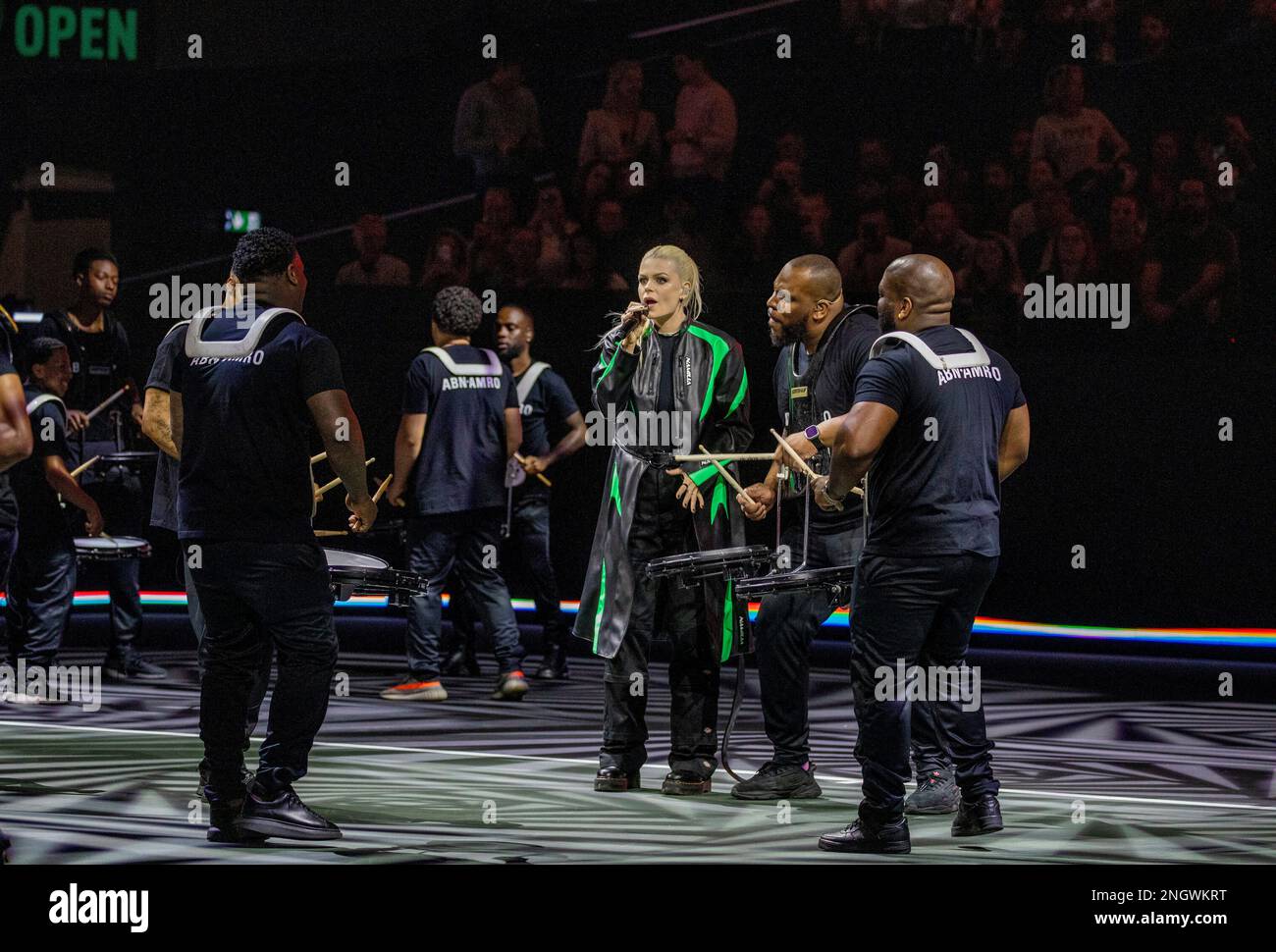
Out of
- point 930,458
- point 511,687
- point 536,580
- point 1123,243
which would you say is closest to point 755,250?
point 1123,243

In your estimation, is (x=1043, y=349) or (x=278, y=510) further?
(x=1043, y=349)

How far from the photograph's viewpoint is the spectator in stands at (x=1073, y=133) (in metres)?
10.3

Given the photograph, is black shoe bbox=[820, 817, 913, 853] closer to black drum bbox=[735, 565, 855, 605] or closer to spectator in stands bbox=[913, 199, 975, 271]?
black drum bbox=[735, 565, 855, 605]

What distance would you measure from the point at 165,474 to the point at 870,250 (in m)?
5.49

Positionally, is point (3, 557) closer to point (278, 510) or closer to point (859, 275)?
point (278, 510)

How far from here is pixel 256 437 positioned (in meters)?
4.70

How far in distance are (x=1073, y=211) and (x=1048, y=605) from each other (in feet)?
7.80

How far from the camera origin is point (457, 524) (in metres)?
8.05

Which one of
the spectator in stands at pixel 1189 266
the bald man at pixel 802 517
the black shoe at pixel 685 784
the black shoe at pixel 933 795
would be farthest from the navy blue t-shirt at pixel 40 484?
the spectator in stands at pixel 1189 266

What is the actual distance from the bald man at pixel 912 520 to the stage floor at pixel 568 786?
1.03 feet

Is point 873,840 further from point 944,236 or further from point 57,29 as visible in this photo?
point 57,29

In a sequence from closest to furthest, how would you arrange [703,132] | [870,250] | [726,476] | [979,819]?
[979,819] < [726,476] < [870,250] < [703,132]
